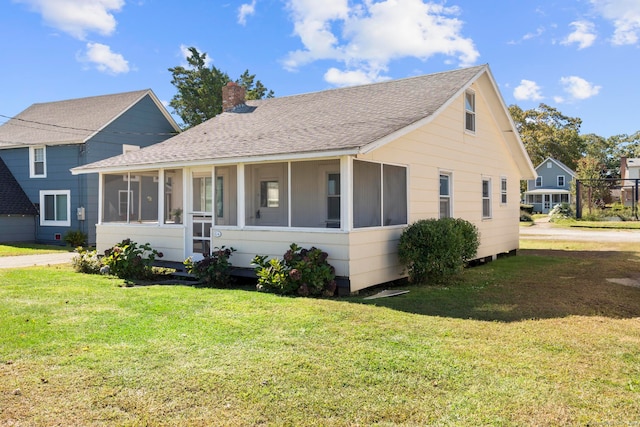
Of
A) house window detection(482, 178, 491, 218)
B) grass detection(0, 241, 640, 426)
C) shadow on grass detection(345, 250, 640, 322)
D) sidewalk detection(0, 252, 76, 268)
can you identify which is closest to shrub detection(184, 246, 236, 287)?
grass detection(0, 241, 640, 426)

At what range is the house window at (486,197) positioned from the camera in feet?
48.4

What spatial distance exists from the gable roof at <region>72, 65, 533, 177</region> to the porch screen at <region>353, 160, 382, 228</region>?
108cm

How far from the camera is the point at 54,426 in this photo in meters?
3.53

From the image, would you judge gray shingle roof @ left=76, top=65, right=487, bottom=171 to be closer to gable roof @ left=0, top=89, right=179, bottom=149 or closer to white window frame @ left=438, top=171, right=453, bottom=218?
white window frame @ left=438, top=171, right=453, bottom=218

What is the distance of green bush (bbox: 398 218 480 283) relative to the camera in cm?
980

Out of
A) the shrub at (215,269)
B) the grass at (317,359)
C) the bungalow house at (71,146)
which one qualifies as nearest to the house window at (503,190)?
the grass at (317,359)


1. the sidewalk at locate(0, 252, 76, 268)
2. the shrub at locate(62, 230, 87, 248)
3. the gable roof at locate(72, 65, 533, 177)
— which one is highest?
the gable roof at locate(72, 65, 533, 177)

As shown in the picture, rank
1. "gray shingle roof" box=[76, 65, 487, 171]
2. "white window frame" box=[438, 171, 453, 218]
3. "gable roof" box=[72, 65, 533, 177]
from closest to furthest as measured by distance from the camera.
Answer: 1. "gable roof" box=[72, 65, 533, 177]
2. "gray shingle roof" box=[76, 65, 487, 171]
3. "white window frame" box=[438, 171, 453, 218]

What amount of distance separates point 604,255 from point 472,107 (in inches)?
269

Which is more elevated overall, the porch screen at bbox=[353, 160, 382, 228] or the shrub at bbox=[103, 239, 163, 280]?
the porch screen at bbox=[353, 160, 382, 228]

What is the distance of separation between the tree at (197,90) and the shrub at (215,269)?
2404 centimetres

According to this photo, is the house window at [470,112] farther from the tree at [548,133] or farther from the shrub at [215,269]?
the tree at [548,133]

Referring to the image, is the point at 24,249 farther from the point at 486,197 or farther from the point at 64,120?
the point at 486,197

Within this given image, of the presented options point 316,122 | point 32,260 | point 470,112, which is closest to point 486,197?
point 470,112
